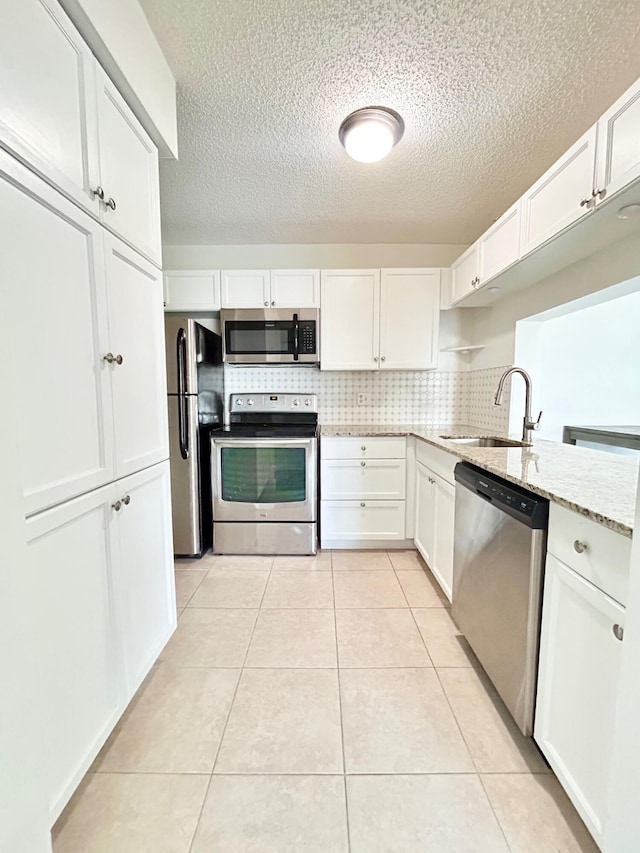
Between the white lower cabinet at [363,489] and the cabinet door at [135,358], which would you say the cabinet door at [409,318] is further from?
the cabinet door at [135,358]

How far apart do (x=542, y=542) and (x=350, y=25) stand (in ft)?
5.95

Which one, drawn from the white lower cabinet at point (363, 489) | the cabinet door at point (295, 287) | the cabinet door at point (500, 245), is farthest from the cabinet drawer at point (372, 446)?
the cabinet door at point (500, 245)

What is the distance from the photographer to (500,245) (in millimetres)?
1917

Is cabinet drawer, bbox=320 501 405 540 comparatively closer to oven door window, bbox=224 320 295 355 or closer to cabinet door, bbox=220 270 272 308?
oven door window, bbox=224 320 295 355

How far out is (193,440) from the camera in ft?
7.93

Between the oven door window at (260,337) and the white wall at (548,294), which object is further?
the oven door window at (260,337)

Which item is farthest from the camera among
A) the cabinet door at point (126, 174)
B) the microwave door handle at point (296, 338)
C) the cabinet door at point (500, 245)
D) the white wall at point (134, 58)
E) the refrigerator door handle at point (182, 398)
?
the microwave door handle at point (296, 338)

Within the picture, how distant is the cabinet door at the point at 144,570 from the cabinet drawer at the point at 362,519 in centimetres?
129

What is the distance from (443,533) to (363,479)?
0.77 meters

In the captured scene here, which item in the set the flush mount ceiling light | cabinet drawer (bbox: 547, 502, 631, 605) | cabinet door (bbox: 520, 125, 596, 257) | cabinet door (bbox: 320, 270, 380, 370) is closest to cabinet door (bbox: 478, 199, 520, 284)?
cabinet door (bbox: 520, 125, 596, 257)

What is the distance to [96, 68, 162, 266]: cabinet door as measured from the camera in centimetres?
106

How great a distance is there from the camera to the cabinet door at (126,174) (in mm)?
1061

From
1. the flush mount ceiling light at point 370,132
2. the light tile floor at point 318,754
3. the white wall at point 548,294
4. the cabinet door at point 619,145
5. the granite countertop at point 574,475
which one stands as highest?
the flush mount ceiling light at point 370,132

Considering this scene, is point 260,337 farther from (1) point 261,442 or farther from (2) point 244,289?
(1) point 261,442
